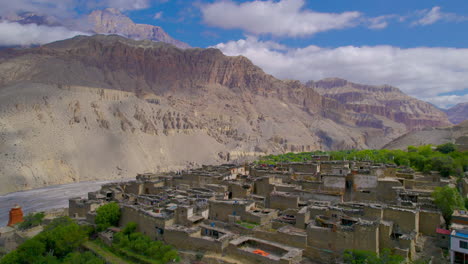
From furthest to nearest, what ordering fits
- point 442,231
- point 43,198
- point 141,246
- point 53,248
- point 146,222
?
point 43,198 → point 53,248 → point 146,222 → point 141,246 → point 442,231

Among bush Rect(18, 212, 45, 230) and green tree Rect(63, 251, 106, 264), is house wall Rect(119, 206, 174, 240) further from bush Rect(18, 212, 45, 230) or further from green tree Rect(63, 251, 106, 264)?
bush Rect(18, 212, 45, 230)

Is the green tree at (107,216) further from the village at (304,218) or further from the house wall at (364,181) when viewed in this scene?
the house wall at (364,181)

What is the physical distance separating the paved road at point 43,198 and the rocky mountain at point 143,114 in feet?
15.7

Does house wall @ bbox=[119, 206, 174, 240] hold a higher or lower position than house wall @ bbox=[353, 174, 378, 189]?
lower

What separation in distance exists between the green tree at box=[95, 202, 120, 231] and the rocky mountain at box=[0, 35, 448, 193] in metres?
45.4

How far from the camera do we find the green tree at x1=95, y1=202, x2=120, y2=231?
25.9m

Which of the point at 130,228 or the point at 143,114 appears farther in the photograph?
the point at 143,114

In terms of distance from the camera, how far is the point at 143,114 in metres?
107

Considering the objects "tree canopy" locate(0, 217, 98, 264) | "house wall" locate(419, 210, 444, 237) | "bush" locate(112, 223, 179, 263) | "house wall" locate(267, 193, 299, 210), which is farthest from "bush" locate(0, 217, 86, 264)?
"house wall" locate(419, 210, 444, 237)

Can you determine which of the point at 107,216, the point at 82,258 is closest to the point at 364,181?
the point at 107,216

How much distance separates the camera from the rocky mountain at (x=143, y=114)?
251ft

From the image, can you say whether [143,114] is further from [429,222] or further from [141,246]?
[429,222]

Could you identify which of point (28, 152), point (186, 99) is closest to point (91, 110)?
point (28, 152)

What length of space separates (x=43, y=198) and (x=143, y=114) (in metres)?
54.8
